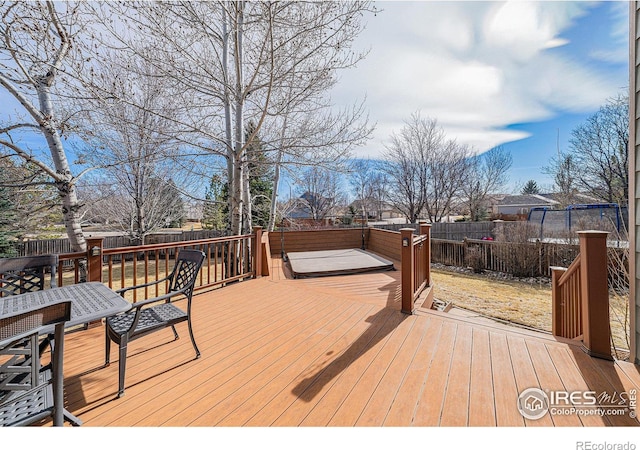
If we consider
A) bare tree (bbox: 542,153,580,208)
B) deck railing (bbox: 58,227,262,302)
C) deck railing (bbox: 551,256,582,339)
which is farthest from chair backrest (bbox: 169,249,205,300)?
bare tree (bbox: 542,153,580,208)

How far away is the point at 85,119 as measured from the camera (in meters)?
5.89

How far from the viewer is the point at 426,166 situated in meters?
17.1

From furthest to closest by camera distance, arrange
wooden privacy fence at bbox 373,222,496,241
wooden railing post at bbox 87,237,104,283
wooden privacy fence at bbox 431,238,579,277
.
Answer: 1. wooden privacy fence at bbox 373,222,496,241
2. wooden privacy fence at bbox 431,238,579,277
3. wooden railing post at bbox 87,237,104,283

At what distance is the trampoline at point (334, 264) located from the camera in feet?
17.8

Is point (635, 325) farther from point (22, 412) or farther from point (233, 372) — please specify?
point (22, 412)

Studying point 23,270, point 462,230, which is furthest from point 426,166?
point 23,270

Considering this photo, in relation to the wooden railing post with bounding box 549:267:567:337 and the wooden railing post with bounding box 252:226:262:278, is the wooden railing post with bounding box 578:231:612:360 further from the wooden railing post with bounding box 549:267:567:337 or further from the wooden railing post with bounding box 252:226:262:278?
the wooden railing post with bounding box 252:226:262:278

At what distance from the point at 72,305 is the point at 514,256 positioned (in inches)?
427

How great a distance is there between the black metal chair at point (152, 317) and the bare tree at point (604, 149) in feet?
48.0

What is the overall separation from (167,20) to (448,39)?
4.80 metres

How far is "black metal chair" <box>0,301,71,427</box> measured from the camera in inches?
43.9

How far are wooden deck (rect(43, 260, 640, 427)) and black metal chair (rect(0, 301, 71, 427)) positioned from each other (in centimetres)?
44

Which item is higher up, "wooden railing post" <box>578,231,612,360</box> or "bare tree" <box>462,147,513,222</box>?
"bare tree" <box>462,147,513,222</box>

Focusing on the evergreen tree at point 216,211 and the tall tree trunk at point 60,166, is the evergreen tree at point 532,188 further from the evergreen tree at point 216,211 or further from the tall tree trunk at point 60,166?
the tall tree trunk at point 60,166
